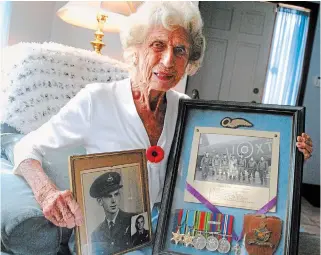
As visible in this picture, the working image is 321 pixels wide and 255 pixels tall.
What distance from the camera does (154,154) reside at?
72 centimetres

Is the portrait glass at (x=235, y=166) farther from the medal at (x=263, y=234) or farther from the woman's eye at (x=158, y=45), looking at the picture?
the woman's eye at (x=158, y=45)

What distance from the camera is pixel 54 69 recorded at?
874 mm

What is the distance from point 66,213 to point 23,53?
0.46m

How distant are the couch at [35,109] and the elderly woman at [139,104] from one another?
0.04 metres

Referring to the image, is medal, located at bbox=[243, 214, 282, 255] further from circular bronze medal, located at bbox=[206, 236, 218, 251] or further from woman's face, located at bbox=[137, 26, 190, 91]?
woman's face, located at bbox=[137, 26, 190, 91]

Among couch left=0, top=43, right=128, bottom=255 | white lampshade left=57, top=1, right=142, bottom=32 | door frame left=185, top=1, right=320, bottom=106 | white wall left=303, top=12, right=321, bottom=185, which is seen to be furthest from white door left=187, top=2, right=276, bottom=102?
white wall left=303, top=12, right=321, bottom=185

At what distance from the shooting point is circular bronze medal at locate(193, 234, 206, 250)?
66 centimetres

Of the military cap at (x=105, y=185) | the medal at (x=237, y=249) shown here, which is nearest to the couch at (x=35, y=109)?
the military cap at (x=105, y=185)

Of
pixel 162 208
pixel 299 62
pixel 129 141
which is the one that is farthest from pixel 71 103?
pixel 299 62

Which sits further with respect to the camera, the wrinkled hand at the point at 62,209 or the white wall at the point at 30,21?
the white wall at the point at 30,21

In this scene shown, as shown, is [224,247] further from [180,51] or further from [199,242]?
[180,51]

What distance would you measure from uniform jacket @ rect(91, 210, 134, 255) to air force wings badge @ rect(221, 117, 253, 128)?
26 centimetres

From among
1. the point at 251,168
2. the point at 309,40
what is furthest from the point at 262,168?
the point at 309,40

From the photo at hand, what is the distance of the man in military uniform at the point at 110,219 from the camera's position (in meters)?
0.62
